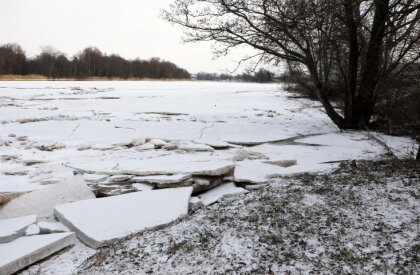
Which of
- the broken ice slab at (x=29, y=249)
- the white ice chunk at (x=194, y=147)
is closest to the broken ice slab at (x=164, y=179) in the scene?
the broken ice slab at (x=29, y=249)

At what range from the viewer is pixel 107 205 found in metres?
3.60

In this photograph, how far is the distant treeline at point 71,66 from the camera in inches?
2154

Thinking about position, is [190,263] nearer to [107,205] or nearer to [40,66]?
[107,205]

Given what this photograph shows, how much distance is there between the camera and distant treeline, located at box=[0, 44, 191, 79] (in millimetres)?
54719

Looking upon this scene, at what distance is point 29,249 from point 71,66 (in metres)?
61.0

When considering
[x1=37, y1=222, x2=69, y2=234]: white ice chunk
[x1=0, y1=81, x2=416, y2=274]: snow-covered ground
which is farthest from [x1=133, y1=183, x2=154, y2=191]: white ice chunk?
[x1=37, y1=222, x2=69, y2=234]: white ice chunk

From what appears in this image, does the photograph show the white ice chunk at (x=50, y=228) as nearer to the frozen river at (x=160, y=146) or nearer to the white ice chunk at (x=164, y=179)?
the frozen river at (x=160, y=146)

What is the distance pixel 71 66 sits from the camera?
5694cm

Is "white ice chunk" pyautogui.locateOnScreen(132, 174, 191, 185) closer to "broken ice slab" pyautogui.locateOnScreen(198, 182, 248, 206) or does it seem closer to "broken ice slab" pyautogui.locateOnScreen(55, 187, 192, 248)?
"broken ice slab" pyautogui.locateOnScreen(55, 187, 192, 248)

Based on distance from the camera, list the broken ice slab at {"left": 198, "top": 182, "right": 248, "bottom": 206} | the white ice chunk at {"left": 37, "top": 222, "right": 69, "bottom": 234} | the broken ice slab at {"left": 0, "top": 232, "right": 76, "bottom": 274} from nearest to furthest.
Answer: the broken ice slab at {"left": 0, "top": 232, "right": 76, "bottom": 274}
the white ice chunk at {"left": 37, "top": 222, "right": 69, "bottom": 234}
the broken ice slab at {"left": 198, "top": 182, "right": 248, "bottom": 206}

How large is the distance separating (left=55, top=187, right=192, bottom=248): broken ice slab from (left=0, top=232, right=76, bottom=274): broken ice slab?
20 cm

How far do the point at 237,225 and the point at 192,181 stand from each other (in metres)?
1.47

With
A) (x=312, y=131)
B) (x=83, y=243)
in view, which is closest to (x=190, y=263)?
(x=83, y=243)

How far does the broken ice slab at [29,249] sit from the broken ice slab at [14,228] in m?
0.07
